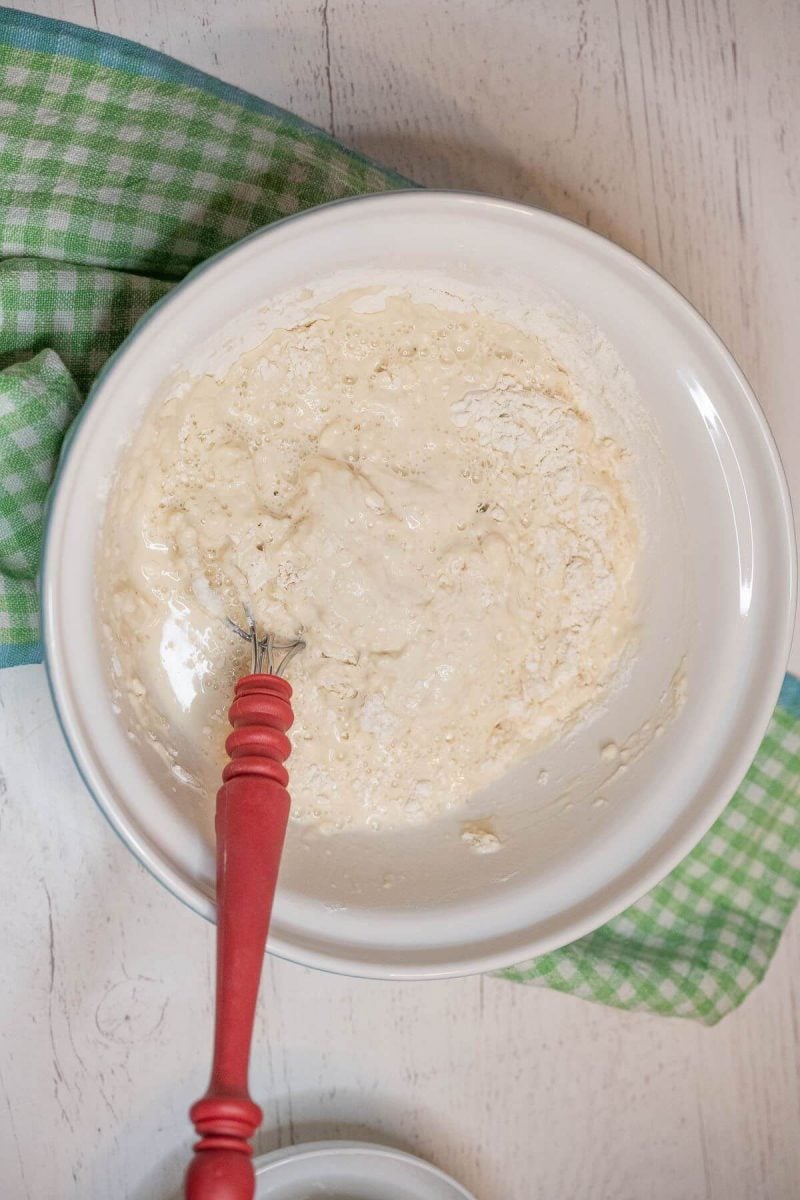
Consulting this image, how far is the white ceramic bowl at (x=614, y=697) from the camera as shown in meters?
0.78

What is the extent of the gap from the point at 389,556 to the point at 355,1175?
2.10 ft

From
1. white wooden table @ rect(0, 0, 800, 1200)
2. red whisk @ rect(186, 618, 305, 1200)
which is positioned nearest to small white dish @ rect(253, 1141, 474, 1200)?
white wooden table @ rect(0, 0, 800, 1200)

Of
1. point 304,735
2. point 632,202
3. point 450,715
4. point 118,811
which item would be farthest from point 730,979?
point 632,202

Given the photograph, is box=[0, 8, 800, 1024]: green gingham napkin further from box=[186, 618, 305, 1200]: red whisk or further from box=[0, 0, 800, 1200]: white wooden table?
box=[186, 618, 305, 1200]: red whisk

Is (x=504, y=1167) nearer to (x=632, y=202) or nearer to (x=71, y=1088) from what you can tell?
(x=71, y=1088)

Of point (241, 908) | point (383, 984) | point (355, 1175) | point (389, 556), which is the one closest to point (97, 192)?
point (389, 556)

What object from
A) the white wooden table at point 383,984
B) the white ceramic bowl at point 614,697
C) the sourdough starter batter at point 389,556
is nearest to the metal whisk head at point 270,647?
the sourdough starter batter at point 389,556

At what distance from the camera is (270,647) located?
938mm

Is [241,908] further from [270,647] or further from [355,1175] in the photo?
[355,1175]

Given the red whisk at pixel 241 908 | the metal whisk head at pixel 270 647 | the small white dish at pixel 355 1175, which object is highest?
the metal whisk head at pixel 270 647

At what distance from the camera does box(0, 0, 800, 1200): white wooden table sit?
103cm

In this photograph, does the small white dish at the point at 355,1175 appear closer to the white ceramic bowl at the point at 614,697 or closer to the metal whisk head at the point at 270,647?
the white ceramic bowl at the point at 614,697

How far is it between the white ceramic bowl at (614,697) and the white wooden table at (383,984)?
0.78 feet

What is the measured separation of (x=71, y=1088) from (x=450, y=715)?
0.57 m
